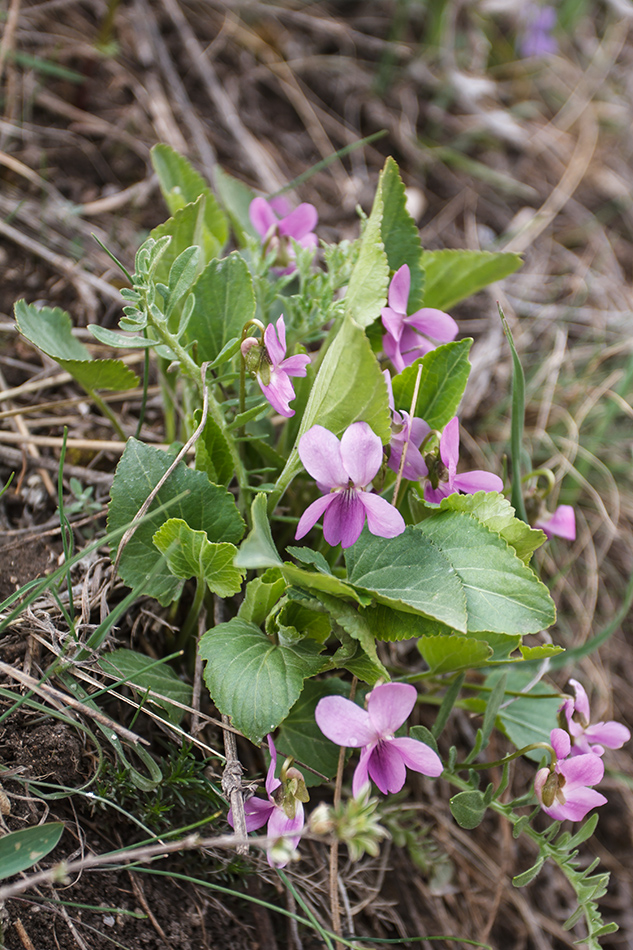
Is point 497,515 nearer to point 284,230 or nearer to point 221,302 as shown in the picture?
point 221,302

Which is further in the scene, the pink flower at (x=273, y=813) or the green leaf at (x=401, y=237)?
the green leaf at (x=401, y=237)

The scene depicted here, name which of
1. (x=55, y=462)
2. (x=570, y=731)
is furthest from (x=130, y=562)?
(x=570, y=731)

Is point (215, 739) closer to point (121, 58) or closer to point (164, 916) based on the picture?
point (164, 916)

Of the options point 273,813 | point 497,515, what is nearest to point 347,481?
point 497,515

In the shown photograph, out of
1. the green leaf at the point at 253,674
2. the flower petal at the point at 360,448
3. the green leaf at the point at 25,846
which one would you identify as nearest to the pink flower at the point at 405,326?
the flower petal at the point at 360,448

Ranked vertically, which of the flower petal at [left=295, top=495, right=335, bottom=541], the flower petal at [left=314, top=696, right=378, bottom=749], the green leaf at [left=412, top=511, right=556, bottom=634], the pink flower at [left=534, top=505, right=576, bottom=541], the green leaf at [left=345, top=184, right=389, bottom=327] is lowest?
the pink flower at [left=534, top=505, right=576, bottom=541]

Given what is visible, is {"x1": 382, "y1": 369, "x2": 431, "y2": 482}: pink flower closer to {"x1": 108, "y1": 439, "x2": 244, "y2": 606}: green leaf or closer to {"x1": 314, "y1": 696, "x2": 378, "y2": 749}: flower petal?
{"x1": 108, "y1": 439, "x2": 244, "y2": 606}: green leaf

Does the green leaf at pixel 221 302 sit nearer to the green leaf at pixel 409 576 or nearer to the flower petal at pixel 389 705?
the green leaf at pixel 409 576

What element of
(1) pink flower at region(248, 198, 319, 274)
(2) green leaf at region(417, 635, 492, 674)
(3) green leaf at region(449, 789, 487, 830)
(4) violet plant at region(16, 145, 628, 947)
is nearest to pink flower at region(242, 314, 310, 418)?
(4) violet plant at region(16, 145, 628, 947)
